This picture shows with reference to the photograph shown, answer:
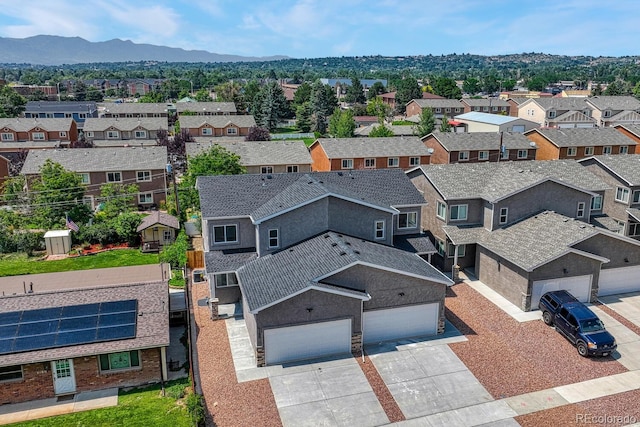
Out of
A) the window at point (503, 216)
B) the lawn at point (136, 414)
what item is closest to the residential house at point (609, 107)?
the window at point (503, 216)

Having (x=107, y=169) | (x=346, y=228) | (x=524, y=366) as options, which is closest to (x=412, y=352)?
(x=524, y=366)

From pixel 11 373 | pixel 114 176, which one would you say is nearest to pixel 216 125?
pixel 114 176

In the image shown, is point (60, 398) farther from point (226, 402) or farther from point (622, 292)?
point (622, 292)

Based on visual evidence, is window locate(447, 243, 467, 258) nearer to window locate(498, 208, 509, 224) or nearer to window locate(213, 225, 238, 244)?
window locate(498, 208, 509, 224)

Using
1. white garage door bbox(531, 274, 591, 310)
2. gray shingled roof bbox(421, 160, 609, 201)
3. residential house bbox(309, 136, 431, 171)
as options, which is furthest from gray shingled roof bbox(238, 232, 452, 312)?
residential house bbox(309, 136, 431, 171)

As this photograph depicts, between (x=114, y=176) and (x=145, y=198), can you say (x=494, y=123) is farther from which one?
(x=114, y=176)

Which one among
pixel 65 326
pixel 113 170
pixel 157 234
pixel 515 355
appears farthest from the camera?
pixel 113 170

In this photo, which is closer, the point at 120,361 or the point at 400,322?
the point at 120,361
